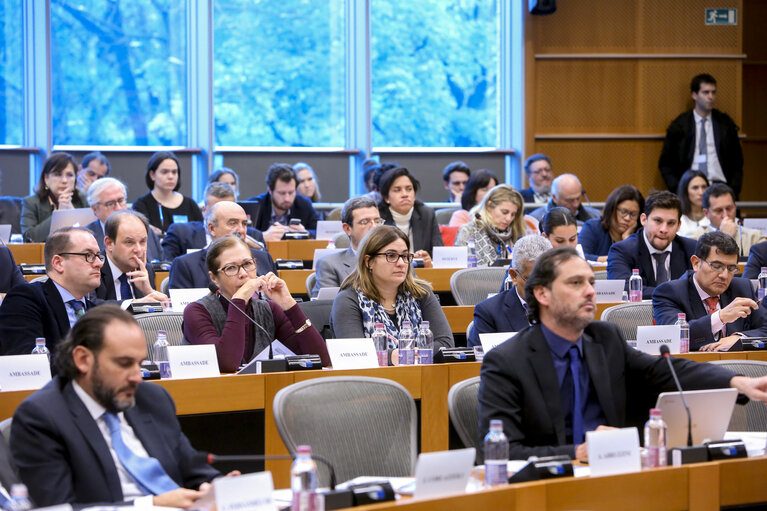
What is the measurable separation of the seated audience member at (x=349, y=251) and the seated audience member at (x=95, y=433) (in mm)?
2852

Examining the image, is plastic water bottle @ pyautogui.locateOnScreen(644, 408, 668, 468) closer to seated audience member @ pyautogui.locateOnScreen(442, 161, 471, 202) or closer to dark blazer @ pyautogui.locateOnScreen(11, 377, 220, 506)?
dark blazer @ pyautogui.locateOnScreen(11, 377, 220, 506)

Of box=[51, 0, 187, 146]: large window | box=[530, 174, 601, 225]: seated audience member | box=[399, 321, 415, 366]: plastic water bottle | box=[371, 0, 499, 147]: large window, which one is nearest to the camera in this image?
box=[399, 321, 415, 366]: plastic water bottle

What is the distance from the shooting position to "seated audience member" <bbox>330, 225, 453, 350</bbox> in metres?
4.32

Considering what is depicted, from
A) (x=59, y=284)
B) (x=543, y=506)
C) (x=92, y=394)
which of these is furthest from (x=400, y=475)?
(x=59, y=284)

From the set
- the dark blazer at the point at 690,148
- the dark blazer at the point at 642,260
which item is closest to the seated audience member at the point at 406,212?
the dark blazer at the point at 642,260

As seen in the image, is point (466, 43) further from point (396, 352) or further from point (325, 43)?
point (396, 352)

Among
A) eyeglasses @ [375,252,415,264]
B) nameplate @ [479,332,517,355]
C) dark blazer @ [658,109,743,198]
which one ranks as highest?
dark blazer @ [658,109,743,198]

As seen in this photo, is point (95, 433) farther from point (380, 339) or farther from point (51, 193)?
point (51, 193)

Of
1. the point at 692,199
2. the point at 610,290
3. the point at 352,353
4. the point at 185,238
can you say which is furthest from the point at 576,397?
the point at 692,199

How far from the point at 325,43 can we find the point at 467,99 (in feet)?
5.40

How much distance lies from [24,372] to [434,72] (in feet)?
25.5

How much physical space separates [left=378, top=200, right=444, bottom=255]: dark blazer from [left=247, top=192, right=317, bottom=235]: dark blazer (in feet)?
4.50

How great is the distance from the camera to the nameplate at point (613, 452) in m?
2.47

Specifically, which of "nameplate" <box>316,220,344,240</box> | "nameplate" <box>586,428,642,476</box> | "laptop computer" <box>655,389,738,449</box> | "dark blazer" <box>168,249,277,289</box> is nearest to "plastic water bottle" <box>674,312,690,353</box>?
"laptop computer" <box>655,389,738,449</box>
